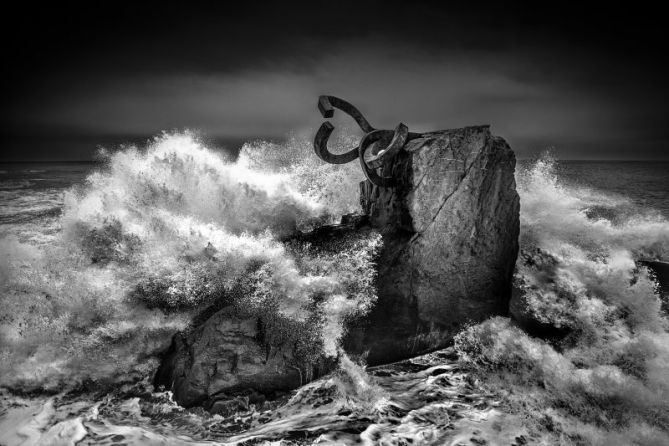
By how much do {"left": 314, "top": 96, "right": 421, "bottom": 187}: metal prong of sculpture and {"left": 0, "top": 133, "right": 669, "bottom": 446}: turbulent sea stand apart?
1.04 m

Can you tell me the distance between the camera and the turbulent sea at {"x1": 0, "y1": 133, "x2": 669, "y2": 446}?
3.21m

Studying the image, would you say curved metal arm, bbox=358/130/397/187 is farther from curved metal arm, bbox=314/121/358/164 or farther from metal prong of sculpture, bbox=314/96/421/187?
curved metal arm, bbox=314/121/358/164

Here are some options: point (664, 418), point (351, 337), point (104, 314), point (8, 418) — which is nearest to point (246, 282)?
point (351, 337)

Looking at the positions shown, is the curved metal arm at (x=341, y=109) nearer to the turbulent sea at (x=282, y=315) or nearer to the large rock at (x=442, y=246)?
the large rock at (x=442, y=246)

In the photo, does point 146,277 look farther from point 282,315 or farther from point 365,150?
A: point 365,150

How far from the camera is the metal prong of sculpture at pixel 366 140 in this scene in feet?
15.5

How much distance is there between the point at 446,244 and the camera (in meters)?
4.52

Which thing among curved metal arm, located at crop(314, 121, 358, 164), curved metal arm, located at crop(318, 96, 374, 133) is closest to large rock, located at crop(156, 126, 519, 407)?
curved metal arm, located at crop(318, 96, 374, 133)

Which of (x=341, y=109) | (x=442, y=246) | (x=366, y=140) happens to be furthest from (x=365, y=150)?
(x=442, y=246)

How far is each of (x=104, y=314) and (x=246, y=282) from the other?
1.80m

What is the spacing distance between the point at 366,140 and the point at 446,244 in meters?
1.91

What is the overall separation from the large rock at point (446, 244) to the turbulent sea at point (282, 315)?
0.30 meters

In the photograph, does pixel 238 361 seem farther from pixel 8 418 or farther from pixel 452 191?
pixel 452 191

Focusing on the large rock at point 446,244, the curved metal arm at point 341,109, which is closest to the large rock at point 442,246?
the large rock at point 446,244
